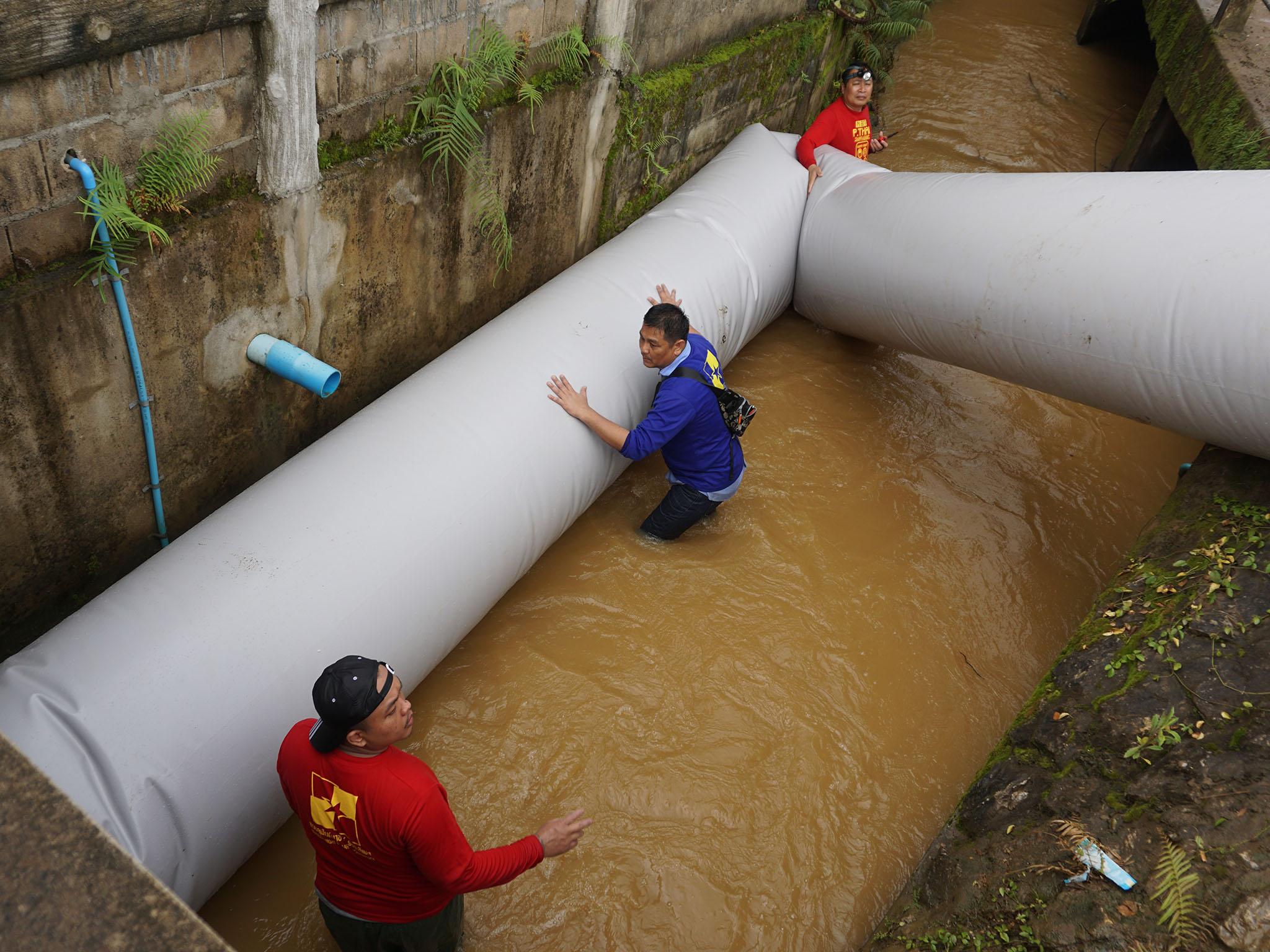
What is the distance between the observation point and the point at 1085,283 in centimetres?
375

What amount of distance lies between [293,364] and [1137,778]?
9.55 feet

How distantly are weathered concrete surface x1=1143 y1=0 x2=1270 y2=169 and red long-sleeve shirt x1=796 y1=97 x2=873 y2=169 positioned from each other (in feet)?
6.62

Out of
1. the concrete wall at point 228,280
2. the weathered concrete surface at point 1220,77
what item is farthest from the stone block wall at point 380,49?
the weathered concrete surface at point 1220,77

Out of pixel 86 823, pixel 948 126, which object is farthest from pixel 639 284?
pixel 948 126

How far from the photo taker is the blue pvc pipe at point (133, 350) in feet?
7.76

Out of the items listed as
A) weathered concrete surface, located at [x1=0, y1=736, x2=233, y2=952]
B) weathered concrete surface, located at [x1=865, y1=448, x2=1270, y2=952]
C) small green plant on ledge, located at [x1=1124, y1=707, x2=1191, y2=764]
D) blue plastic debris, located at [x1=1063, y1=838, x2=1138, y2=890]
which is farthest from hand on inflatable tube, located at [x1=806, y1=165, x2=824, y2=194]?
weathered concrete surface, located at [x1=0, y1=736, x2=233, y2=952]

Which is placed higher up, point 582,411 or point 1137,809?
point 582,411

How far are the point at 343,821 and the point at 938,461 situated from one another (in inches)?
139

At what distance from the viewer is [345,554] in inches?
111

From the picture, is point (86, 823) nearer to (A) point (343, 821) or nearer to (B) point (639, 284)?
(A) point (343, 821)

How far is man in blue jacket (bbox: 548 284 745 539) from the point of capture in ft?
11.6

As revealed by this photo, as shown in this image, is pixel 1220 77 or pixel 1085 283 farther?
pixel 1220 77

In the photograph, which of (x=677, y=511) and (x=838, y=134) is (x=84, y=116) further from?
(x=838, y=134)

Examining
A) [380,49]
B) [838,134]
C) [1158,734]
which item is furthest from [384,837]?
[838,134]
